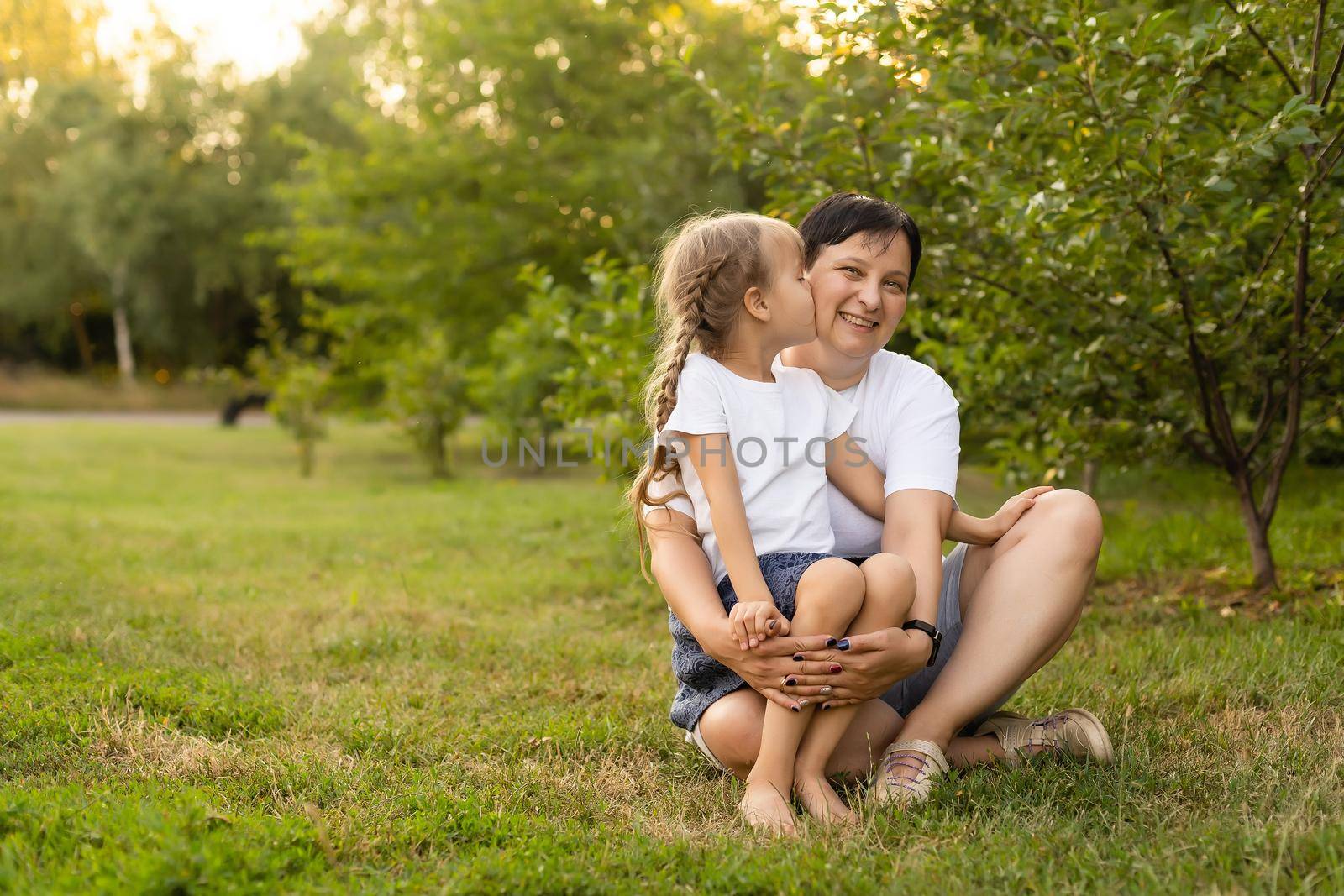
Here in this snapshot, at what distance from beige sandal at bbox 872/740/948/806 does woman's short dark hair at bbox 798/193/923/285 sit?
1129 millimetres

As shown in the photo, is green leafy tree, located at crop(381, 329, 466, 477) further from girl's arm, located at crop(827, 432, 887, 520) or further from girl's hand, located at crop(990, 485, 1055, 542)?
girl's hand, located at crop(990, 485, 1055, 542)

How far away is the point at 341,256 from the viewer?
11805mm

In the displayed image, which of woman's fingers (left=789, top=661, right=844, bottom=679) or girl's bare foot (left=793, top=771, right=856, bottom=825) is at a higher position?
woman's fingers (left=789, top=661, right=844, bottom=679)

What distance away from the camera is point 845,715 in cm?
226

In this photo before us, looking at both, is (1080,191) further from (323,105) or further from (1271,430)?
(323,105)

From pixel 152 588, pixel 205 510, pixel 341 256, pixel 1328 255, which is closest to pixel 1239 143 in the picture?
pixel 1328 255

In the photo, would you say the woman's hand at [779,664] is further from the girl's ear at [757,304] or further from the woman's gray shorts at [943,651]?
the girl's ear at [757,304]

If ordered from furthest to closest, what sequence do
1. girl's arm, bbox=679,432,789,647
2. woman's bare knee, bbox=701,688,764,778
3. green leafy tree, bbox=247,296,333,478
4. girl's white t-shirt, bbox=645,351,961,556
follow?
green leafy tree, bbox=247,296,333,478, girl's white t-shirt, bbox=645,351,961,556, woman's bare knee, bbox=701,688,764,778, girl's arm, bbox=679,432,789,647

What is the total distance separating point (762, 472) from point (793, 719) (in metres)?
0.53

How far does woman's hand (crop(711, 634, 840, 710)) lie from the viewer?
6.97ft

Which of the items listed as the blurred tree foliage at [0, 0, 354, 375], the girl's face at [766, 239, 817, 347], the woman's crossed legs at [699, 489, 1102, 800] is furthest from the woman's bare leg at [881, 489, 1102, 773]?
the blurred tree foliage at [0, 0, 354, 375]

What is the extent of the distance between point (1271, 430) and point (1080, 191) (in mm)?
2163

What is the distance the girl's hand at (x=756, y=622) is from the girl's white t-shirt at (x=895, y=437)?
1.24 ft

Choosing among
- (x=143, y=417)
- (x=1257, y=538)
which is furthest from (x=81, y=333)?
(x=1257, y=538)
